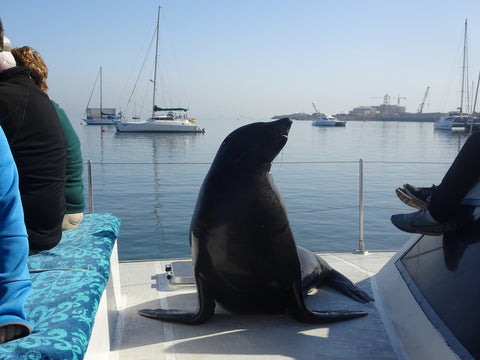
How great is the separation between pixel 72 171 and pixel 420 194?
2095mm

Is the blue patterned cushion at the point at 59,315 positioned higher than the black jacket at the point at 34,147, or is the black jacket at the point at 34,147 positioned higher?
the black jacket at the point at 34,147

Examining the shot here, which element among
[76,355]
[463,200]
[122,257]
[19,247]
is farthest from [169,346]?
[122,257]

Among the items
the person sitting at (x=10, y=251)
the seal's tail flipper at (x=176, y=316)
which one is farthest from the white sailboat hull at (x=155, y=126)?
the person sitting at (x=10, y=251)

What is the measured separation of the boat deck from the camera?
8.79 ft

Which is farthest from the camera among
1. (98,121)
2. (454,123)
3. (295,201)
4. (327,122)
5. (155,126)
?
(327,122)

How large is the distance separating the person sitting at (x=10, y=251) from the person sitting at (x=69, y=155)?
4.96 ft

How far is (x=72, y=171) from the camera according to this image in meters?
3.05

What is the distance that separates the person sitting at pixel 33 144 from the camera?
2.19 m

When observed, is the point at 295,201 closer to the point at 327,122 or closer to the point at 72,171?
the point at 72,171

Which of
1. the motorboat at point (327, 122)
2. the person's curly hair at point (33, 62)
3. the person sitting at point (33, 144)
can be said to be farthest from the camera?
the motorboat at point (327, 122)

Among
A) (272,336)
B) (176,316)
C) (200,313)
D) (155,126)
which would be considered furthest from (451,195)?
(155,126)

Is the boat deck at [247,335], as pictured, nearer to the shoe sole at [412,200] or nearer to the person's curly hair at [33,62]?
the shoe sole at [412,200]

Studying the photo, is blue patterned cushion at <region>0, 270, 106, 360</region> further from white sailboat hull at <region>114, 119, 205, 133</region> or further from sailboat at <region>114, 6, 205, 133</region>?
white sailboat hull at <region>114, 119, 205, 133</region>

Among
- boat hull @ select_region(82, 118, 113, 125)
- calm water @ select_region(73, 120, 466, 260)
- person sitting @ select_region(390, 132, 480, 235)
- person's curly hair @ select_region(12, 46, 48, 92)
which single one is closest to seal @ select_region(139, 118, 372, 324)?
person sitting @ select_region(390, 132, 480, 235)
